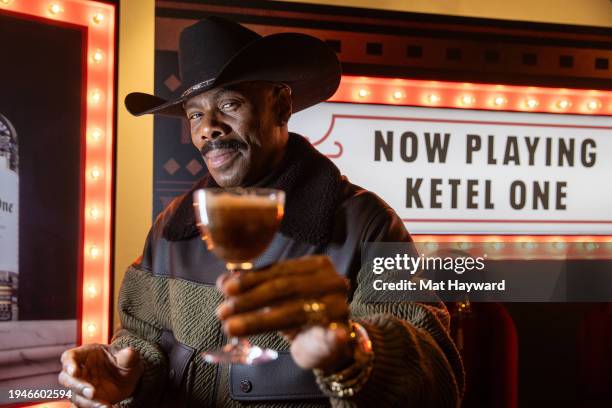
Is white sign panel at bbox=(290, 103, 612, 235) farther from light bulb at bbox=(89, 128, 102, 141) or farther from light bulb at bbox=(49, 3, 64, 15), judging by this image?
light bulb at bbox=(49, 3, 64, 15)

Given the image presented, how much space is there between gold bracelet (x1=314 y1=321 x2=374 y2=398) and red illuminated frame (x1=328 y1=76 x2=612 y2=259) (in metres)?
2.52

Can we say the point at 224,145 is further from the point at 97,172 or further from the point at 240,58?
the point at 97,172

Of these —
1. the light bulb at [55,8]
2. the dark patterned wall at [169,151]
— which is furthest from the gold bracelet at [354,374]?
the dark patterned wall at [169,151]

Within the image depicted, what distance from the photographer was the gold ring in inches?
39.8

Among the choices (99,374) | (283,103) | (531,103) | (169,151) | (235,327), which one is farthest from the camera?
(531,103)

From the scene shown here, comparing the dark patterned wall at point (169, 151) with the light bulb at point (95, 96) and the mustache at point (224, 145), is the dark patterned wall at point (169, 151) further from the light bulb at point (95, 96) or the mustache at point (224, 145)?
the mustache at point (224, 145)

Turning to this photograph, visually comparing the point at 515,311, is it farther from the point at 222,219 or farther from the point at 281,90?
the point at 222,219

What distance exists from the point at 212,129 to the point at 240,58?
0.21 meters

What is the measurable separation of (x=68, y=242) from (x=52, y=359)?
20.5 inches

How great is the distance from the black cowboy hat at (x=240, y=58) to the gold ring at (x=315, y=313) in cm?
83

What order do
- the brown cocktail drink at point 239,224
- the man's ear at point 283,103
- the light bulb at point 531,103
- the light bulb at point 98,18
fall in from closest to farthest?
1. the brown cocktail drink at point 239,224
2. the man's ear at point 283,103
3. the light bulb at point 98,18
4. the light bulb at point 531,103

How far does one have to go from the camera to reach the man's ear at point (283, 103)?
191cm

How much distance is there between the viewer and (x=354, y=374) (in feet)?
3.78

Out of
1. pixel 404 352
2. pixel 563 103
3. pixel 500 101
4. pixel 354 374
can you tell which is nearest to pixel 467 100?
pixel 500 101
